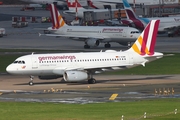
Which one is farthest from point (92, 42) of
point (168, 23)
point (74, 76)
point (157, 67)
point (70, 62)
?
point (74, 76)

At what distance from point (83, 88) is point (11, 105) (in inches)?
532

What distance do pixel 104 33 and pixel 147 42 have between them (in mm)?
42192

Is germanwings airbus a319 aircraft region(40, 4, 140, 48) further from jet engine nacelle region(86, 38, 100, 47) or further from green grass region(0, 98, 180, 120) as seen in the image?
green grass region(0, 98, 180, 120)

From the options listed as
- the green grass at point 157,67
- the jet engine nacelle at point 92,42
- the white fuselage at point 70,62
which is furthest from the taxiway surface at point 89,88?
the jet engine nacelle at point 92,42

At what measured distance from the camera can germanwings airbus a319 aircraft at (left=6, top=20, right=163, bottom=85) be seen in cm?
6919

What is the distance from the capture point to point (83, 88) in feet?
220

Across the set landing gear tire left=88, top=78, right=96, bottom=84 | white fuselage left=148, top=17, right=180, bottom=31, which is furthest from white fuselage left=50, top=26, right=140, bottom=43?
landing gear tire left=88, top=78, right=96, bottom=84

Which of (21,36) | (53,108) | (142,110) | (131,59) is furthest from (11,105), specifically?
(21,36)

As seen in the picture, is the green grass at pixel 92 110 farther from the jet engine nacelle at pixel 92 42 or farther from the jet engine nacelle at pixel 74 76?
the jet engine nacelle at pixel 92 42

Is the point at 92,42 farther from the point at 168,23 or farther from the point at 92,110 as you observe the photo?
the point at 92,110

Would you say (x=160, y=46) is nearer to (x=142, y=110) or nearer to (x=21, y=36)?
(x=21, y=36)

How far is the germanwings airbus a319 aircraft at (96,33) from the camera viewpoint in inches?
4443

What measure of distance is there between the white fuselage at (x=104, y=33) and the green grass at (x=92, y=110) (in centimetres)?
5557

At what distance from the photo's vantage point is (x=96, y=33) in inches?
4582
